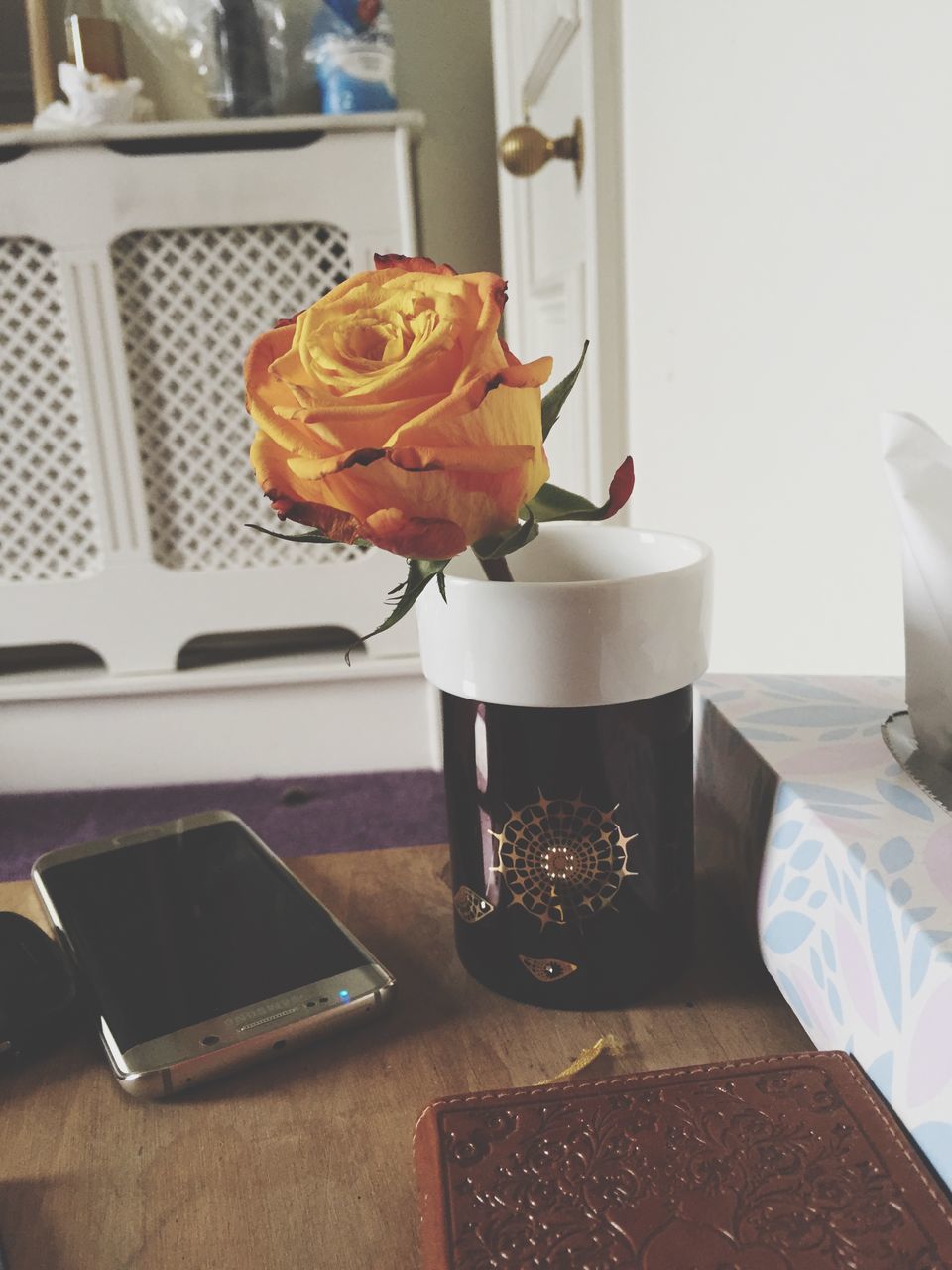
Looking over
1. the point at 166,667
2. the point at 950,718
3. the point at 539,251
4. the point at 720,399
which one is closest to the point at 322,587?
the point at 166,667

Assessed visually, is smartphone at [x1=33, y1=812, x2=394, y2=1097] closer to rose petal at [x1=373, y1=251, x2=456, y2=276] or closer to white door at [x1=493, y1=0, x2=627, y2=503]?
rose petal at [x1=373, y1=251, x2=456, y2=276]

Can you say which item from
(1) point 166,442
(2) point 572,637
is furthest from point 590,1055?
(1) point 166,442

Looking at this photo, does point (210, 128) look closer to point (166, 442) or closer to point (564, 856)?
point (166, 442)

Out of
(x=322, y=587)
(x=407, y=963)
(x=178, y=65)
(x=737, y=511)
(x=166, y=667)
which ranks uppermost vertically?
(x=178, y=65)

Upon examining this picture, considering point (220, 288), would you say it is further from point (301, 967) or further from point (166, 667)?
point (301, 967)

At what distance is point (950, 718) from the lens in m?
0.37

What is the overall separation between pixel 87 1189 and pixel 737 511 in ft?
2.01

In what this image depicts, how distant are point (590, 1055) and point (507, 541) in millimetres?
206

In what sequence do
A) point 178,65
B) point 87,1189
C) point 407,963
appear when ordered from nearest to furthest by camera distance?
point 87,1189 → point 407,963 → point 178,65

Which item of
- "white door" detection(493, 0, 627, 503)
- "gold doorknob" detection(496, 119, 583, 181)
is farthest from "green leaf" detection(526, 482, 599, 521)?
"gold doorknob" detection(496, 119, 583, 181)

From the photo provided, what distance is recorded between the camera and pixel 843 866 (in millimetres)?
332

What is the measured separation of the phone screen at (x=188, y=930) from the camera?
0.41 meters

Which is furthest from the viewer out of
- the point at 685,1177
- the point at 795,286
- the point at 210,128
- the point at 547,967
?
the point at 210,128

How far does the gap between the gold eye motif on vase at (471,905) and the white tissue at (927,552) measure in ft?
0.63
